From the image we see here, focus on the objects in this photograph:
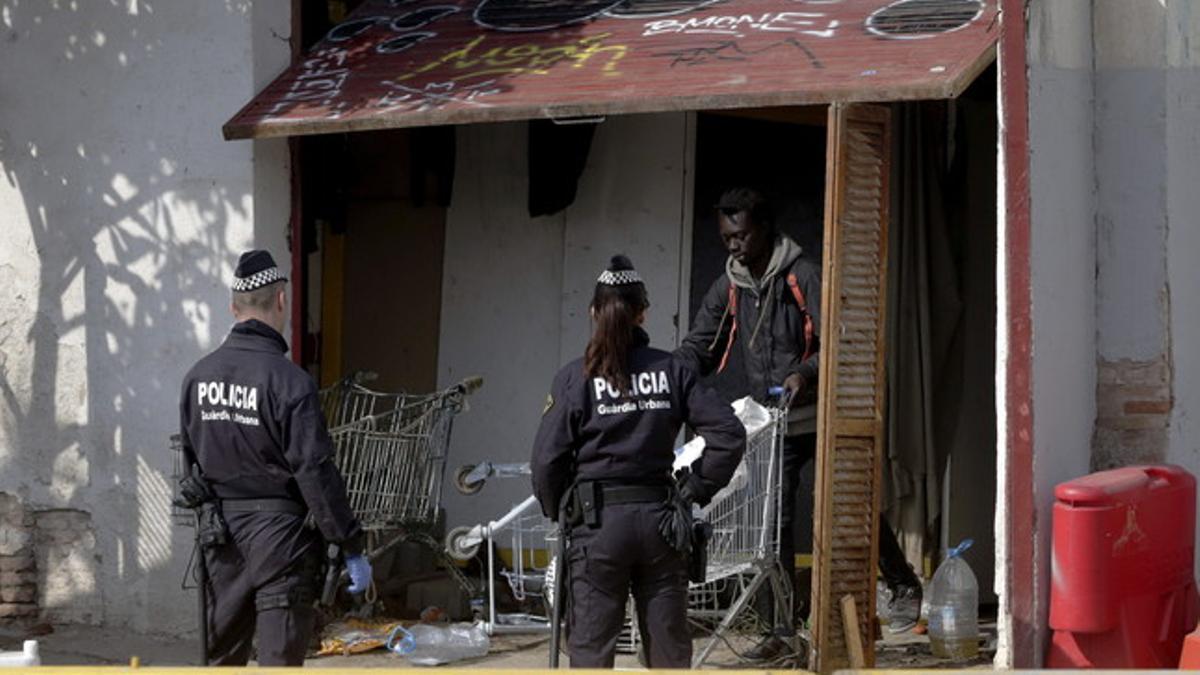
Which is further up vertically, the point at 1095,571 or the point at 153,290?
the point at 153,290

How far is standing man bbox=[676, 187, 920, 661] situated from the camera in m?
9.98

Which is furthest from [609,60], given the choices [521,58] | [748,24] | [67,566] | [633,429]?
[67,566]

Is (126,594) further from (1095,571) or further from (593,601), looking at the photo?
(1095,571)

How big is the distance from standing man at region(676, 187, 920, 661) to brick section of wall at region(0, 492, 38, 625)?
11.6 ft

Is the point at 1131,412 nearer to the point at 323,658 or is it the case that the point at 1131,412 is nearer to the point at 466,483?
the point at 466,483

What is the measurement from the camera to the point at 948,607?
1019 cm

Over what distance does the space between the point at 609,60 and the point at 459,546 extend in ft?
8.31

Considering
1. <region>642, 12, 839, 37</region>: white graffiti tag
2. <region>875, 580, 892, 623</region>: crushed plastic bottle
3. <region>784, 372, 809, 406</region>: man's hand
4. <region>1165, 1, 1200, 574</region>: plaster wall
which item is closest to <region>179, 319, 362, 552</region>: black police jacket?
<region>784, 372, 809, 406</region>: man's hand

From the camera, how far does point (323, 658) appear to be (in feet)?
34.7

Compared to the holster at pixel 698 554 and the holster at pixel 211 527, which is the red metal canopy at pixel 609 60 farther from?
the holster at pixel 211 527

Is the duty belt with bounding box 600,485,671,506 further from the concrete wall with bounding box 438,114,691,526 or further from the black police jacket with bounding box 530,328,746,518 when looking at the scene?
the concrete wall with bounding box 438,114,691,526

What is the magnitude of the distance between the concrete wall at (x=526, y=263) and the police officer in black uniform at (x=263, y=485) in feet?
12.3

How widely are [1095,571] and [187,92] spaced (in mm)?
5004

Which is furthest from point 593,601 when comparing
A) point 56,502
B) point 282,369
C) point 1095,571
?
point 56,502
